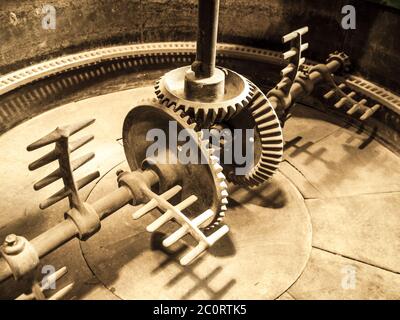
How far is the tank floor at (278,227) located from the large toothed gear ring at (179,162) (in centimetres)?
36

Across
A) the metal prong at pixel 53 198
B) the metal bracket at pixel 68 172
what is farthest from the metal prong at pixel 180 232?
the metal prong at pixel 53 198

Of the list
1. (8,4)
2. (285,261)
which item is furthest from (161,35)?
(285,261)

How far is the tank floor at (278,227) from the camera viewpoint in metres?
2.20

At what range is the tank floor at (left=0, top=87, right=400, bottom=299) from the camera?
86.4 inches

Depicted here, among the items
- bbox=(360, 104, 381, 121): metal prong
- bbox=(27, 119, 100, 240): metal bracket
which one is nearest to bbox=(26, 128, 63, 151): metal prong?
bbox=(27, 119, 100, 240): metal bracket

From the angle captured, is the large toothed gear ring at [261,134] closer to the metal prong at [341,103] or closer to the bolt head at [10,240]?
the metal prong at [341,103]

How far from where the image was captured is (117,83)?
12.5ft

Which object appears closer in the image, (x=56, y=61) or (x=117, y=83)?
(x=56, y=61)

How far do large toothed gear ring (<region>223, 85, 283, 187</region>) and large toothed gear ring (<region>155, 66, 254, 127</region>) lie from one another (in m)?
0.12

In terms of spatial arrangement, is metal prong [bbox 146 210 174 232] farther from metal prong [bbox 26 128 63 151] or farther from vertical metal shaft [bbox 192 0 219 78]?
vertical metal shaft [bbox 192 0 219 78]

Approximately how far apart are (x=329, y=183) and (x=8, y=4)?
2925mm

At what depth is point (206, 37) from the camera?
1920mm

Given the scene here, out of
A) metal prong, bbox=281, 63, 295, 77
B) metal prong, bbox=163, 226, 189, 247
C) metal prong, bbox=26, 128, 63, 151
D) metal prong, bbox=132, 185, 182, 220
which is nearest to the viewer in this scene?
metal prong, bbox=26, 128, 63, 151
